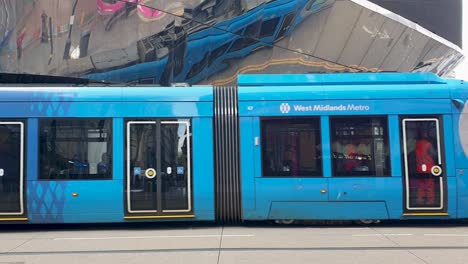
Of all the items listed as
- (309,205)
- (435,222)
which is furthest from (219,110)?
(435,222)

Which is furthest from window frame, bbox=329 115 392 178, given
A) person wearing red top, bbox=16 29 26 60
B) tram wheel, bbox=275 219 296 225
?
person wearing red top, bbox=16 29 26 60

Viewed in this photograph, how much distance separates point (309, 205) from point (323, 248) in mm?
2002

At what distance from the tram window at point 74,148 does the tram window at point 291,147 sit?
10.2ft

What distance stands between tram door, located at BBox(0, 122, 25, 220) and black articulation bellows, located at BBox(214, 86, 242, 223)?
3.78 metres

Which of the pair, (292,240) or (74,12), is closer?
(292,240)

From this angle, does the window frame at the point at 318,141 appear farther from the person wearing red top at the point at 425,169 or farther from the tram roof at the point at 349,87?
the person wearing red top at the point at 425,169

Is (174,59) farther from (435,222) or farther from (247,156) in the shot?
(435,222)

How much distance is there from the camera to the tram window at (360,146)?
30.0ft

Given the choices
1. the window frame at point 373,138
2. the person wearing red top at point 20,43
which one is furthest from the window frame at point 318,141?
the person wearing red top at point 20,43

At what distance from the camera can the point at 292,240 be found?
310 inches

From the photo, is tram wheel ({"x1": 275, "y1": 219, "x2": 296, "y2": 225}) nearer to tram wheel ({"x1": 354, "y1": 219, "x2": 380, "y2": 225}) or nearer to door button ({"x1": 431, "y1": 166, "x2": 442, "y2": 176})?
tram wheel ({"x1": 354, "y1": 219, "x2": 380, "y2": 225})

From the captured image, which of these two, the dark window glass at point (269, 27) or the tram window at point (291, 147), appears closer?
the tram window at point (291, 147)

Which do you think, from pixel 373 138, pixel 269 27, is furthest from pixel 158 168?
pixel 269 27

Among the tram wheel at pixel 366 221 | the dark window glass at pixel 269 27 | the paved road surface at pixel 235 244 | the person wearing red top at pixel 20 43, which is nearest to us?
the paved road surface at pixel 235 244
